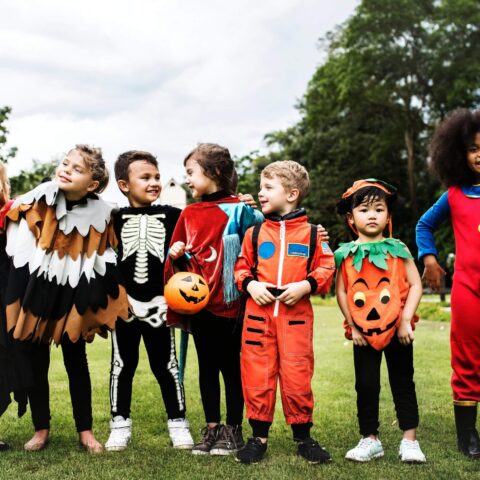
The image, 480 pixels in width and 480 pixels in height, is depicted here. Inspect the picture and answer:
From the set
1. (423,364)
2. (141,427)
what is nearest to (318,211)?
(423,364)

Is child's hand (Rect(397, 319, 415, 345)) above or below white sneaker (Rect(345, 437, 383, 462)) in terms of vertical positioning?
above

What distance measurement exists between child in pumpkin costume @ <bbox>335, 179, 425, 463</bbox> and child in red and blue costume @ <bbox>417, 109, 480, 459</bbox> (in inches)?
14.5

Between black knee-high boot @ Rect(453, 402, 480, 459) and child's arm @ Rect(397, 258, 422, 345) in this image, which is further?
black knee-high boot @ Rect(453, 402, 480, 459)

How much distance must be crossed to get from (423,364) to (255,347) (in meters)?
4.76

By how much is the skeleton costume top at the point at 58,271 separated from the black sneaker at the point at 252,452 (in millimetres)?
1164

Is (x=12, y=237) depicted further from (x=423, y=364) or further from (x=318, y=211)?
(x=318, y=211)

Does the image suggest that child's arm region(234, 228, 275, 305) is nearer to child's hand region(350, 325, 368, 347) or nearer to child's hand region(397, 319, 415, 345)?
child's hand region(350, 325, 368, 347)

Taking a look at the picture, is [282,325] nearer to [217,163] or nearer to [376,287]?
[376,287]

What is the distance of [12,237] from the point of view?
14.2ft

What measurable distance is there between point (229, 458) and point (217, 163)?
1.92 metres

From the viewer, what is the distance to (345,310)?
13.6ft

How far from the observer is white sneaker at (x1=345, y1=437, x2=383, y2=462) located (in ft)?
13.0

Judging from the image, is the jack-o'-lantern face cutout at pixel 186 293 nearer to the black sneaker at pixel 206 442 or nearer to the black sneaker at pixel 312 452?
the black sneaker at pixel 206 442

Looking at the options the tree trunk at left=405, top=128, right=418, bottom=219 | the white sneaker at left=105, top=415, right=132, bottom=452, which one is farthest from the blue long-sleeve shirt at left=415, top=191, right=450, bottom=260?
A: the tree trunk at left=405, top=128, right=418, bottom=219
